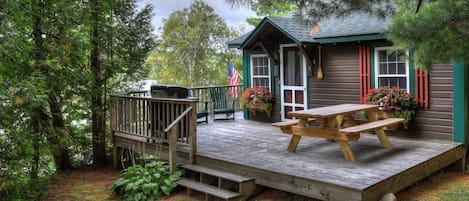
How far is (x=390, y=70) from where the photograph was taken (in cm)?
741

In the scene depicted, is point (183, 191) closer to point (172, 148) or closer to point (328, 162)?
point (172, 148)

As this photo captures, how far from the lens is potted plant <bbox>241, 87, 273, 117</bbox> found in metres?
9.39

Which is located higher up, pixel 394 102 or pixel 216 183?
pixel 394 102

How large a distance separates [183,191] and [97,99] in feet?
9.39

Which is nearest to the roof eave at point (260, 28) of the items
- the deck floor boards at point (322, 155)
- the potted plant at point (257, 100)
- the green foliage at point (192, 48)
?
the potted plant at point (257, 100)

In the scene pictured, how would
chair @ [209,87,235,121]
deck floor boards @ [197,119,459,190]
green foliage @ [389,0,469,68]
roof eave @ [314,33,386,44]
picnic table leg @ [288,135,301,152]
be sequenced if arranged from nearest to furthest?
green foliage @ [389,0,469,68], deck floor boards @ [197,119,459,190], picnic table leg @ [288,135,301,152], roof eave @ [314,33,386,44], chair @ [209,87,235,121]

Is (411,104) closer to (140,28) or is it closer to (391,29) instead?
(391,29)

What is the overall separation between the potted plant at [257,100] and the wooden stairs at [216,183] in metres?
3.38

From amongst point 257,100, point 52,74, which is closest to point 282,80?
point 257,100

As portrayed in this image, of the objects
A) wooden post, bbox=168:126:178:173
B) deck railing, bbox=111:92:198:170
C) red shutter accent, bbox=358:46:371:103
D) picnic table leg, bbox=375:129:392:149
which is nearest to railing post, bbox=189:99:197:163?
deck railing, bbox=111:92:198:170

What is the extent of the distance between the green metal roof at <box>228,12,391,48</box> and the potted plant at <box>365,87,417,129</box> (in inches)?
36.8

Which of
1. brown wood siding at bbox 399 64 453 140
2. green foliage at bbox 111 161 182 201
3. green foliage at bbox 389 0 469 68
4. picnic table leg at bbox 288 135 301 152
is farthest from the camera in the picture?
brown wood siding at bbox 399 64 453 140

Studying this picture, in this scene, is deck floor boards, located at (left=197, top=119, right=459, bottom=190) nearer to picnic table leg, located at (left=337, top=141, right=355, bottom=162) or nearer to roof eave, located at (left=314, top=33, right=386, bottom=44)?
picnic table leg, located at (left=337, top=141, right=355, bottom=162)

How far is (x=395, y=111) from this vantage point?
716 cm
